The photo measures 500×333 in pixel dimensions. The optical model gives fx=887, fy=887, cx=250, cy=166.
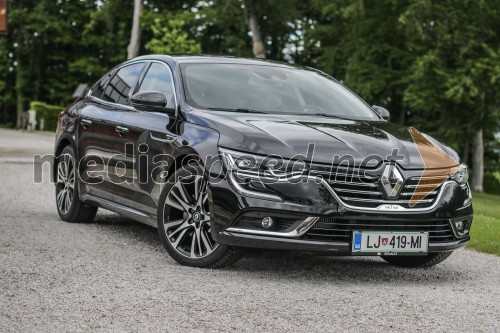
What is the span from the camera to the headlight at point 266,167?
598cm

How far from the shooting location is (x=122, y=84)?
8.66 m

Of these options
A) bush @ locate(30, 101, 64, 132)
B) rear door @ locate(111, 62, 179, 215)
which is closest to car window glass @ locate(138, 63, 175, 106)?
rear door @ locate(111, 62, 179, 215)

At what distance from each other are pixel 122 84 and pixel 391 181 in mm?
3515

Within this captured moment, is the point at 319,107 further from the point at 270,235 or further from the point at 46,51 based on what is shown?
the point at 46,51

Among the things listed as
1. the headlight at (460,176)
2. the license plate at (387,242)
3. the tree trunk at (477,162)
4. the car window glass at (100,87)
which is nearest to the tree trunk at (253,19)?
the tree trunk at (477,162)

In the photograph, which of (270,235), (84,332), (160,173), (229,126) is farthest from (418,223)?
(84,332)

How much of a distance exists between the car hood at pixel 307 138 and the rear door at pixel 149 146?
1.21ft

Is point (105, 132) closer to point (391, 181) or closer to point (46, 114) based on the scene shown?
point (391, 181)

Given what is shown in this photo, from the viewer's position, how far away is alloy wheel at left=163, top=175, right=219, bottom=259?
6.43 m

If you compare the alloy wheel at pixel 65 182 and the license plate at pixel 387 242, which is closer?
the license plate at pixel 387 242

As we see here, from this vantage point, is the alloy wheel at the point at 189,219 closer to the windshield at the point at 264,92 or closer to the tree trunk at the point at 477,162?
the windshield at the point at 264,92

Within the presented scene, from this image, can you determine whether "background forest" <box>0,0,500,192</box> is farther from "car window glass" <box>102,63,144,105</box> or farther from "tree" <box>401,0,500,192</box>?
"car window glass" <box>102,63,144,105</box>

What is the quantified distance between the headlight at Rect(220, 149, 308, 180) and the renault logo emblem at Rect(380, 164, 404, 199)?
56cm

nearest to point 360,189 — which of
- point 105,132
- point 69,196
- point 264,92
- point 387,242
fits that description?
point 387,242
